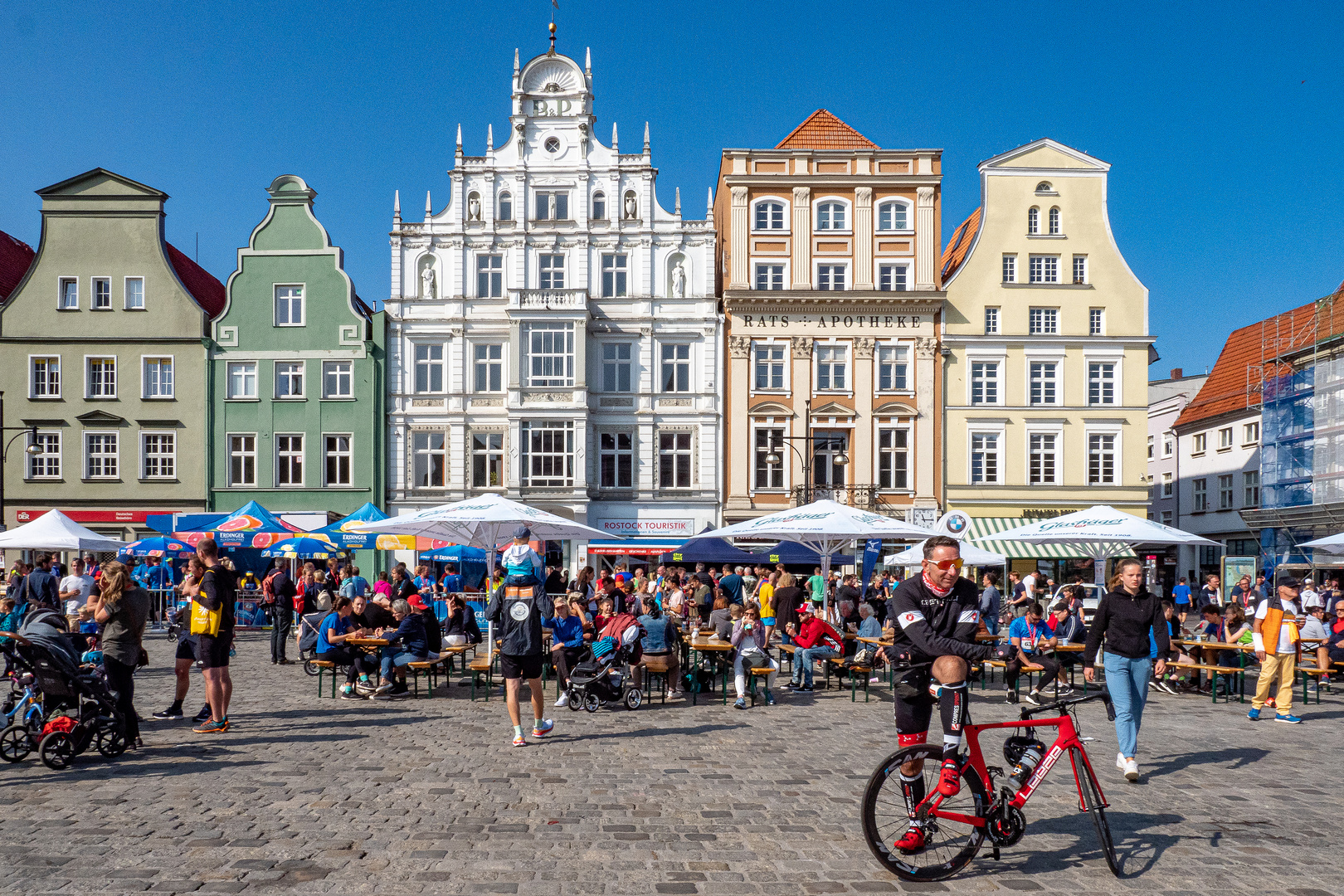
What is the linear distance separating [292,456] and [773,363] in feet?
54.7

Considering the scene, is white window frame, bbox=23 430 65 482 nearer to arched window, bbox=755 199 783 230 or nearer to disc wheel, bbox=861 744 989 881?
arched window, bbox=755 199 783 230

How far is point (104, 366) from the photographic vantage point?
1416 inches

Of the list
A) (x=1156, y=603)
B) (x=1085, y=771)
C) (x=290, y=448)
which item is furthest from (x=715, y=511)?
(x=1085, y=771)

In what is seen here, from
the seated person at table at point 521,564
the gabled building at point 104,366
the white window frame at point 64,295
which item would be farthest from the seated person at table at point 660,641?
the white window frame at point 64,295

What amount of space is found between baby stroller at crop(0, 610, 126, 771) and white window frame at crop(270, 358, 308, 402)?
27926 millimetres

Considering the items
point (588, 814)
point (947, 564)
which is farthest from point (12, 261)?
point (947, 564)

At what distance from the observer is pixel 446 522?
15.9 meters

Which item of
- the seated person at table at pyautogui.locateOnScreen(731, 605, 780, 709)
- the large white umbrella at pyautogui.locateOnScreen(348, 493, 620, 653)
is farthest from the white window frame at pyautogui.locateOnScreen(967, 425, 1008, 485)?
the seated person at table at pyautogui.locateOnScreen(731, 605, 780, 709)

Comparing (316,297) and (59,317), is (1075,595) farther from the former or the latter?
(59,317)

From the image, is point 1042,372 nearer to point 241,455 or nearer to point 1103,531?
point 1103,531

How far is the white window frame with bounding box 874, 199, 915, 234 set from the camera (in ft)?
119

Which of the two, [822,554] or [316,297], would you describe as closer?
[822,554]

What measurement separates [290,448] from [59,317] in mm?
8829

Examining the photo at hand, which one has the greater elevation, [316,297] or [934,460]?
[316,297]
